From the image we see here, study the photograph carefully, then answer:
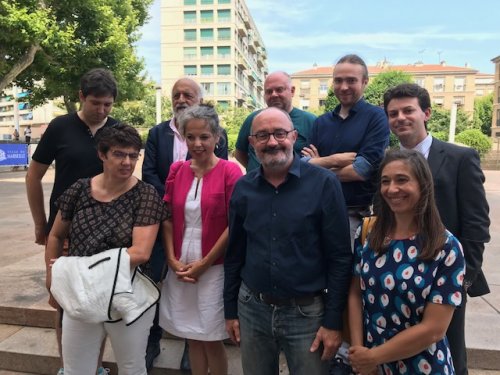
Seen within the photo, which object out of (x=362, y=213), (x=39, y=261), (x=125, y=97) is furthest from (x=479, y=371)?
(x=125, y=97)

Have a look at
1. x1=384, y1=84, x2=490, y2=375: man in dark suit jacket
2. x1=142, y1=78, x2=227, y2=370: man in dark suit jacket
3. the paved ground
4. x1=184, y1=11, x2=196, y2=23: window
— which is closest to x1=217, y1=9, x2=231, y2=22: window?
x1=184, y1=11, x2=196, y2=23: window

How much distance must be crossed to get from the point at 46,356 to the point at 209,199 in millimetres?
2208

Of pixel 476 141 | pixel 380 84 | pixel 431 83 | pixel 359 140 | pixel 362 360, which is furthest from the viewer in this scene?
pixel 431 83

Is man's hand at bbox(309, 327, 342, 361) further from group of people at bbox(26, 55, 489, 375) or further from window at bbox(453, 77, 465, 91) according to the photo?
window at bbox(453, 77, 465, 91)

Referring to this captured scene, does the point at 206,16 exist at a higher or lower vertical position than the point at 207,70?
higher

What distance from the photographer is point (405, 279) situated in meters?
1.81

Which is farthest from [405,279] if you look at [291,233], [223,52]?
[223,52]

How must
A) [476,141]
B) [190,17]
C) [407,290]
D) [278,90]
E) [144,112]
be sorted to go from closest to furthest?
1. [407,290]
2. [278,90]
3. [476,141]
4. [144,112]
5. [190,17]

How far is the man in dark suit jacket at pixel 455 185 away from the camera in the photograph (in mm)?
2164

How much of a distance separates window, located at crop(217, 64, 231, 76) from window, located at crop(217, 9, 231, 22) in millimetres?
7260

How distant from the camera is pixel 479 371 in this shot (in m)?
3.24

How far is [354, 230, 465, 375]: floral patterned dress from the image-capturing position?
1.76 meters

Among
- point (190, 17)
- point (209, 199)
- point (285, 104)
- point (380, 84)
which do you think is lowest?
point (209, 199)

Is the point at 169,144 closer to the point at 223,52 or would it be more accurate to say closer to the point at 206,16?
the point at 223,52
